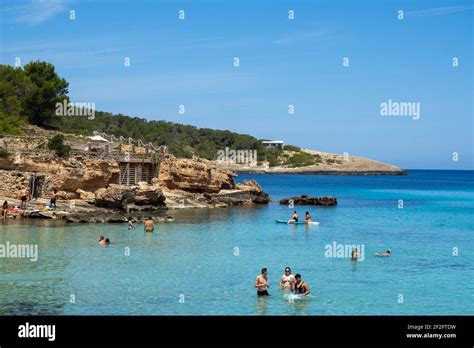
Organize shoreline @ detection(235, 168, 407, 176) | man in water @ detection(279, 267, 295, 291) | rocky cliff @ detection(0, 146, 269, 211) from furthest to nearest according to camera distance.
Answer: shoreline @ detection(235, 168, 407, 176) < rocky cliff @ detection(0, 146, 269, 211) < man in water @ detection(279, 267, 295, 291)

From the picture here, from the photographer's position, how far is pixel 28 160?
4297 centimetres

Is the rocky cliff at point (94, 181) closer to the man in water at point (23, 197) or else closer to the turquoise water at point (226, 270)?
the man in water at point (23, 197)

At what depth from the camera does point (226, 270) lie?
24.4 meters

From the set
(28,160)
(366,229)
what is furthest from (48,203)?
(366,229)

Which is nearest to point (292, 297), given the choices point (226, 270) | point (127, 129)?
point (226, 270)

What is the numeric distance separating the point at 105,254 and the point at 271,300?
9635 millimetres

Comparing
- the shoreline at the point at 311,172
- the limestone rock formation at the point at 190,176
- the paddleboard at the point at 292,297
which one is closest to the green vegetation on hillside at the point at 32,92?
the limestone rock formation at the point at 190,176

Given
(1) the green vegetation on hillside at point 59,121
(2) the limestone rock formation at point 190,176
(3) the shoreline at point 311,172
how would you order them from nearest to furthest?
(2) the limestone rock formation at point 190,176 < (1) the green vegetation on hillside at point 59,121 < (3) the shoreline at point 311,172

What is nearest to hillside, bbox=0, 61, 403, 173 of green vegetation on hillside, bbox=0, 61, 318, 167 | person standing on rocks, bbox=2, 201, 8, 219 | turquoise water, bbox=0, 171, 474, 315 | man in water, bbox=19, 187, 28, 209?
green vegetation on hillside, bbox=0, 61, 318, 167

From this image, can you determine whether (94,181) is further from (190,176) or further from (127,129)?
(127,129)

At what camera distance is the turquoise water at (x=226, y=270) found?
62.3 ft

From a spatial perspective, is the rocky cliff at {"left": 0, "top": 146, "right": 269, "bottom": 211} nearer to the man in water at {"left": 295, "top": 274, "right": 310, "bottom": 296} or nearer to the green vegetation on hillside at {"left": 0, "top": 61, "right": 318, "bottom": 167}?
the green vegetation on hillside at {"left": 0, "top": 61, "right": 318, "bottom": 167}

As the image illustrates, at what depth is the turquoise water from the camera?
19.0m
